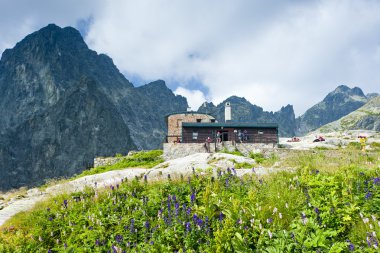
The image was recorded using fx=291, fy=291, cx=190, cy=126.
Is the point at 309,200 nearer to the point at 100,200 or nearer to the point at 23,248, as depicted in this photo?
the point at 100,200

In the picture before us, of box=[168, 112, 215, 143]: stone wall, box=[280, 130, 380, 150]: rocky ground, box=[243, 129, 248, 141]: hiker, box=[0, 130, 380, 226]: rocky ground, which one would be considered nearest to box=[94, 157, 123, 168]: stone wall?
box=[168, 112, 215, 143]: stone wall

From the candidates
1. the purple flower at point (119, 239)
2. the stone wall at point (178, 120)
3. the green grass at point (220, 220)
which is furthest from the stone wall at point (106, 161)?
the purple flower at point (119, 239)

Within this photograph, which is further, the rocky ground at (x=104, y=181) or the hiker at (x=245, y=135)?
the hiker at (x=245, y=135)

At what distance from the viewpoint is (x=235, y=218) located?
617 cm

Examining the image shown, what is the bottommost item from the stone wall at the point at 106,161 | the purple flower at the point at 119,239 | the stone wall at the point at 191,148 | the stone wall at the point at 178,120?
the purple flower at the point at 119,239

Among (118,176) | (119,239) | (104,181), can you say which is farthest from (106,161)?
(119,239)

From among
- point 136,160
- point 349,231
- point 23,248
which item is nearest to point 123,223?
point 23,248

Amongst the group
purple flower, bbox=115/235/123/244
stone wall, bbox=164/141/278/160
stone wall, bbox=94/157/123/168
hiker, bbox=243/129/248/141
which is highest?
hiker, bbox=243/129/248/141

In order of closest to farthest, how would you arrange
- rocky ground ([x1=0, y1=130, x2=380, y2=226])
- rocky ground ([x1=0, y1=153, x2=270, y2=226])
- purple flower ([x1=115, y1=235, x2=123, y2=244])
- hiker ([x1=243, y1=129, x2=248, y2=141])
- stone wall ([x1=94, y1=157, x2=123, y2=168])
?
purple flower ([x1=115, y1=235, x2=123, y2=244]) → rocky ground ([x1=0, y1=153, x2=270, y2=226]) → rocky ground ([x1=0, y1=130, x2=380, y2=226]) → stone wall ([x1=94, y1=157, x2=123, y2=168]) → hiker ([x1=243, y1=129, x2=248, y2=141])

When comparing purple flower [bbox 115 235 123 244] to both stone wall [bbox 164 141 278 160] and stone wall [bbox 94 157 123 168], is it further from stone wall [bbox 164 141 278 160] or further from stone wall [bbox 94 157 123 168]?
stone wall [bbox 94 157 123 168]

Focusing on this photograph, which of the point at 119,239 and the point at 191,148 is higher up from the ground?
the point at 191,148

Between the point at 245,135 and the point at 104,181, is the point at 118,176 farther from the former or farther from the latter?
the point at 245,135

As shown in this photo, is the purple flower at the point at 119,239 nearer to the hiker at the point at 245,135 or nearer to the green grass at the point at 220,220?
the green grass at the point at 220,220

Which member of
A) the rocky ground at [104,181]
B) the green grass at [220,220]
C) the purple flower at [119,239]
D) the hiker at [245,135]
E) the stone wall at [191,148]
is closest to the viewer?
the green grass at [220,220]
